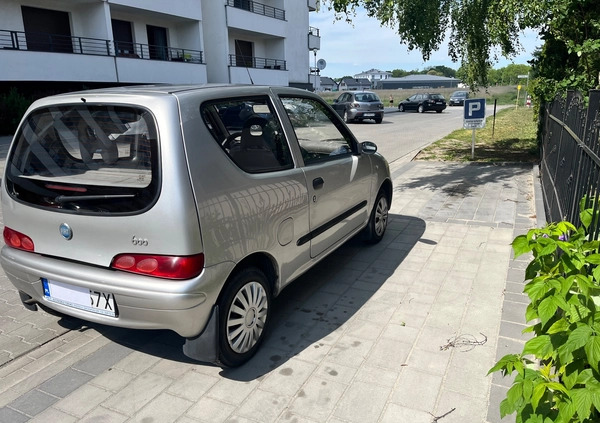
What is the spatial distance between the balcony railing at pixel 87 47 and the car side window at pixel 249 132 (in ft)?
56.0

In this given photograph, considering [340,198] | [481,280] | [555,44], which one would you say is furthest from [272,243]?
[555,44]

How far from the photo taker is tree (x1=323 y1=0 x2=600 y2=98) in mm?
6570

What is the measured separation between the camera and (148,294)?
257 centimetres

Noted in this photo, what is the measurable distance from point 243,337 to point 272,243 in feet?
2.24

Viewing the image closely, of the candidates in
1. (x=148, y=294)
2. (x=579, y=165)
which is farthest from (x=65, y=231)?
(x=579, y=165)

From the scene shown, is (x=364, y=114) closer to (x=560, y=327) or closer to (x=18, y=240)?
(x=18, y=240)

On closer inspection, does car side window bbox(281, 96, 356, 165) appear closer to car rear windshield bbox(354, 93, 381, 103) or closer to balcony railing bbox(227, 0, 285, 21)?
car rear windshield bbox(354, 93, 381, 103)

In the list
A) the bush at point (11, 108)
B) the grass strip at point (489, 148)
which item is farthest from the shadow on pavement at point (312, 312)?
the bush at point (11, 108)

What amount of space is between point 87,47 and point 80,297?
20.4m

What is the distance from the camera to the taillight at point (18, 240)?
3041mm

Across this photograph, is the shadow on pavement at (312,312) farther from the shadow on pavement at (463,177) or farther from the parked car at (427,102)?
the parked car at (427,102)

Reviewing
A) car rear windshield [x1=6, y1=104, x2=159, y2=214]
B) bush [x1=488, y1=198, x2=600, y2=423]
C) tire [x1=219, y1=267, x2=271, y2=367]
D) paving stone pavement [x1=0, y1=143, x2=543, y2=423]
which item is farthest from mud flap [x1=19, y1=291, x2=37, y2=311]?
bush [x1=488, y1=198, x2=600, y2=423]

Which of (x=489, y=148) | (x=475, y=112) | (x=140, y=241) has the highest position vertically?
(x=475, y=112)

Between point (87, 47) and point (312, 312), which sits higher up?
point (87, 47)
